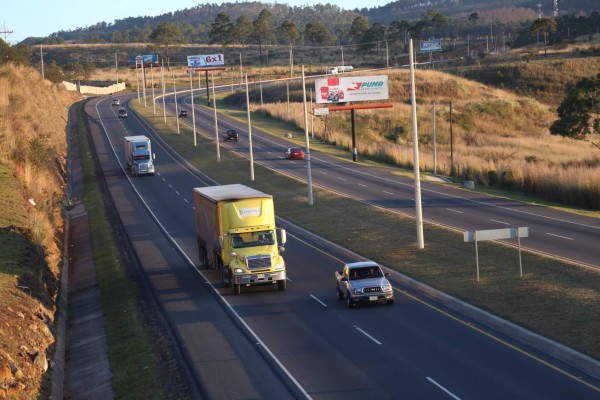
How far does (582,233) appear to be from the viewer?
4316cm

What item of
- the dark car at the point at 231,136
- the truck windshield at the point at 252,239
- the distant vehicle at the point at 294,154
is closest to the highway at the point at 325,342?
the truck windshield at the point at 252,239

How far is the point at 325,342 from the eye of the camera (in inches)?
971

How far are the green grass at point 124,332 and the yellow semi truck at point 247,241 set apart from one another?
12.2ft

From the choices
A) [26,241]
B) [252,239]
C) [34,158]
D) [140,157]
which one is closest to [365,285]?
[252,239]

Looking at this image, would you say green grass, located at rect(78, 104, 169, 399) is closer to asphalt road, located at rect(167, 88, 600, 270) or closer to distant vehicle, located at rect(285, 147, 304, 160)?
asphalt road, located at rect(167, 88, 600, 270)

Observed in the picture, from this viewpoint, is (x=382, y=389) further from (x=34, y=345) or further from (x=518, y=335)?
(x=34, y=345)

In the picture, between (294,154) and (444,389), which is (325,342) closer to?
(444,389)

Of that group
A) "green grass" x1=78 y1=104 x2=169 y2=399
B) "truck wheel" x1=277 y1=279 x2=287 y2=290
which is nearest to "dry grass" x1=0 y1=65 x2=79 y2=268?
"green grass" x1=78 y1=104 x2=169 y2=399

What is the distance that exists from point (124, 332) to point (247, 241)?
Result: 21.5ft

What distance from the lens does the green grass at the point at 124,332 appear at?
22.2 meters

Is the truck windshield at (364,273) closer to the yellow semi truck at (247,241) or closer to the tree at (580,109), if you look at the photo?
the yellow semi truck at (247,241)

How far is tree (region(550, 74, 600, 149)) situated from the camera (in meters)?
68.2

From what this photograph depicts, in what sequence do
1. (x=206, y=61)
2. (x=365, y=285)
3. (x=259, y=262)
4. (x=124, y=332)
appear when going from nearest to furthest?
1. (x=124, y=332)
2. (x=365, y=285)
3. (x=259, y=262)
4. (x=206, y=61)

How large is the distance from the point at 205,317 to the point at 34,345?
602 cm
